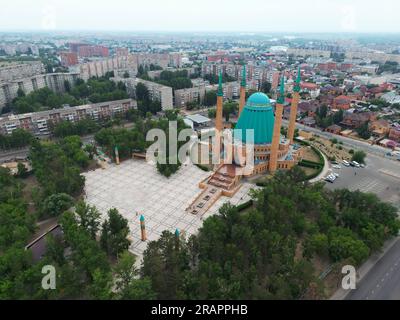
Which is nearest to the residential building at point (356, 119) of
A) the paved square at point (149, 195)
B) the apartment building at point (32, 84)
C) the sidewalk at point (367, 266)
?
the paved square at point (149, 195)

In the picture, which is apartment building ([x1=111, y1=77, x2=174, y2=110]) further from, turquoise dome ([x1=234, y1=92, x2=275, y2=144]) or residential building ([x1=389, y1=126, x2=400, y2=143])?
residential building ([x1=389, y1=126, x2=400, y2=143])

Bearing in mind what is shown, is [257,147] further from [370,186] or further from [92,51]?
[92,51]

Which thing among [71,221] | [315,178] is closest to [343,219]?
[315,178]

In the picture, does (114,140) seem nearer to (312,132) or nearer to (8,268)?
(8,268)

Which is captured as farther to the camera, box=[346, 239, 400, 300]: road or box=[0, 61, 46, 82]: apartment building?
box=[0, 61, 46, 82]: apartment building

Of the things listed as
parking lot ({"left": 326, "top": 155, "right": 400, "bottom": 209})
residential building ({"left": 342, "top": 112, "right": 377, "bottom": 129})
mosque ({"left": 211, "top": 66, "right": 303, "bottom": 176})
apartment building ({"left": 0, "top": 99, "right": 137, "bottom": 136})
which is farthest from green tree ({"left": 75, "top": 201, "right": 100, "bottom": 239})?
residential building ({"left": 342, "top": 112, "right": 377, "bottom": 129})

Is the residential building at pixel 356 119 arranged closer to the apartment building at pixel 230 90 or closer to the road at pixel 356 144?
the road at pixel 356 144
